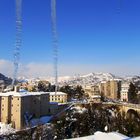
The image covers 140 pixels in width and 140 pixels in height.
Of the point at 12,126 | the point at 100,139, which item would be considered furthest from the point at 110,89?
the point at 100,139

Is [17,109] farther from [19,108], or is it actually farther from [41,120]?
[41,120]

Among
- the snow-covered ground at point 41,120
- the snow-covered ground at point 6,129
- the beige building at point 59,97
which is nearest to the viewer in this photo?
the snow-covered ground at point 6,129

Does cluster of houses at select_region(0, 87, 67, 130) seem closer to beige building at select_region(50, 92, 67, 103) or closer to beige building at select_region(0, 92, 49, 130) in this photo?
beige building at select_region(0, 92, 49, 130)

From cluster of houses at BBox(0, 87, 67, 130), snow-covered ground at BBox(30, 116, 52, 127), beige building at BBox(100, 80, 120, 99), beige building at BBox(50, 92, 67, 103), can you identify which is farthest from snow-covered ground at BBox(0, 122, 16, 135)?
beige building at BBox(100, 80, 120, 99)

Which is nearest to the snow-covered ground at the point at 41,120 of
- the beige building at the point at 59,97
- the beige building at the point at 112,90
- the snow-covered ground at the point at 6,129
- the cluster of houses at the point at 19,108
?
the cluster of houses at the point at 19,108

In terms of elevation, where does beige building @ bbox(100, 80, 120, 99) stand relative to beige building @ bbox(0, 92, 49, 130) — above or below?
above

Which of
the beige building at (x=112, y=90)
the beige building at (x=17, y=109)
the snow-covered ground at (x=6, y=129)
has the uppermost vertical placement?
the beige building at (x=112, y=90)

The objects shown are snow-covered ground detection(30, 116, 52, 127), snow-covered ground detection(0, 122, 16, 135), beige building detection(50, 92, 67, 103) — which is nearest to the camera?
snow-covered ground detection(0, 122, 16, 135)

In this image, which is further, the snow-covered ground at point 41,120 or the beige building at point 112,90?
the beige building at point 112,90

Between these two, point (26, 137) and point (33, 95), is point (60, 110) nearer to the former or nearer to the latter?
point (33, 95)

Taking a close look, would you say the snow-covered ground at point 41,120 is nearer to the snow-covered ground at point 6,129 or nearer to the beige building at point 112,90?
the snow-covered ground at point 6,129

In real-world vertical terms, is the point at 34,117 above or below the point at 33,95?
below

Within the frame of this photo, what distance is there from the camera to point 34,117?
99.6 ft

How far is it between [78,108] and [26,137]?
1445 centimetres
